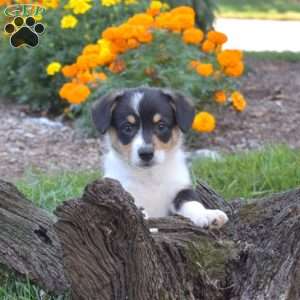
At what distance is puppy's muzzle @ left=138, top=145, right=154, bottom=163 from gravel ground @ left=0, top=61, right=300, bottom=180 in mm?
3490

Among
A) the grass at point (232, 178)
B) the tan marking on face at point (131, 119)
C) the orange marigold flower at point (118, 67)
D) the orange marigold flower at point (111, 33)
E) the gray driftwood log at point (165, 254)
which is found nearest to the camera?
the gray driftwood log at point (165, 254)

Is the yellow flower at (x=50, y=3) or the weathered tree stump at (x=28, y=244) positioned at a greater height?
the weathered tree stump at (x=28, y=244)

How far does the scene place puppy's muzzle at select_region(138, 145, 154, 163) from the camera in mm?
4371

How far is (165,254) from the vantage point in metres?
3.47

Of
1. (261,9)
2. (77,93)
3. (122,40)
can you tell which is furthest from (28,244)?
(261,9)

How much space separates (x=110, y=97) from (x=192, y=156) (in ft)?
10.6

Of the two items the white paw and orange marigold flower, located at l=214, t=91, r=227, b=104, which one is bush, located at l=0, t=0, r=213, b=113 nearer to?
orange marigold flower, located at l=214, t=91, r=227, b=104

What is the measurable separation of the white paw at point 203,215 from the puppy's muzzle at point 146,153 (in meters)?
0.38

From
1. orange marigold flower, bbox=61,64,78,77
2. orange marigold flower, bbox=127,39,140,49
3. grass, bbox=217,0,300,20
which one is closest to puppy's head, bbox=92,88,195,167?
orange marigold flower, bbox=127,39,140,49

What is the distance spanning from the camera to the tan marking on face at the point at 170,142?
4.52 meters

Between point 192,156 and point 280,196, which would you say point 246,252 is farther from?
point 192,156

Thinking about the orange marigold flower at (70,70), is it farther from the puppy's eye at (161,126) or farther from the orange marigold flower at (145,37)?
the puppy's eye at (161,126)

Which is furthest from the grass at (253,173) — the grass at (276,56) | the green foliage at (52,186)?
the grass at (276,56)

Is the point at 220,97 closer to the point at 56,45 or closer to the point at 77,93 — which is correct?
the point at 77,93
